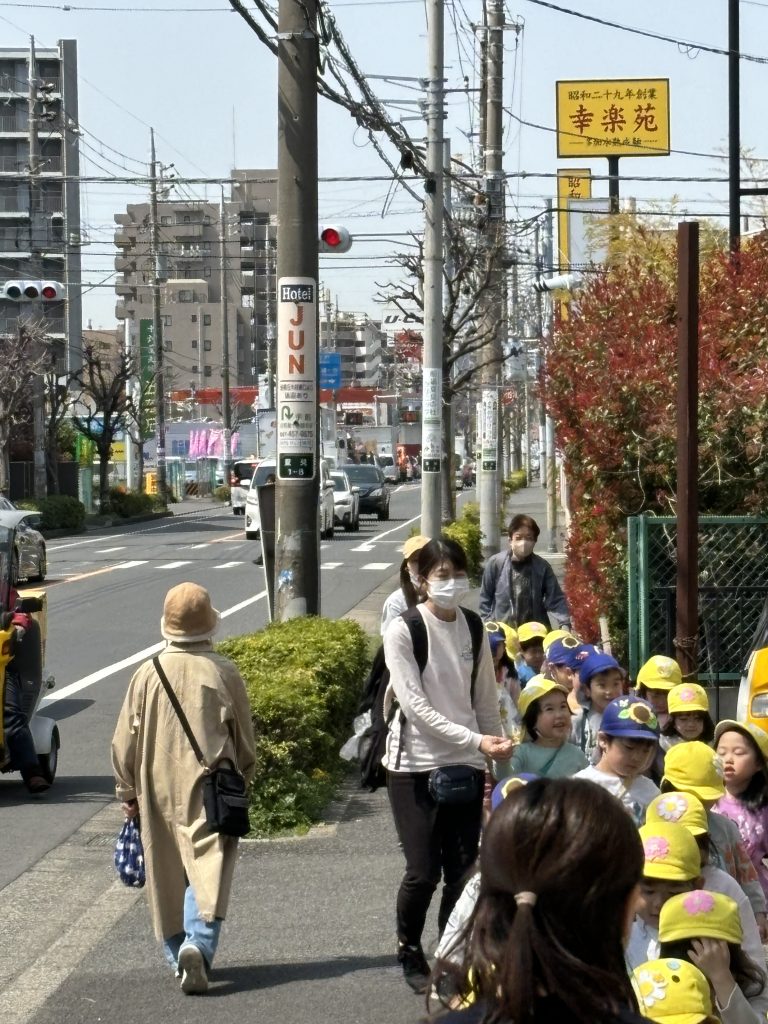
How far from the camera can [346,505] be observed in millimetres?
41531

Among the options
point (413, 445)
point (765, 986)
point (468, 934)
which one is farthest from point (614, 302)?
point (413, 445)

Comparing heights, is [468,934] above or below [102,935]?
above

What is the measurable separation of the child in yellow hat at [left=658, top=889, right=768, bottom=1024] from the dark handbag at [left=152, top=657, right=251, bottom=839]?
2679mm

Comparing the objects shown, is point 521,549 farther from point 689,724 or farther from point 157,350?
point 157,350

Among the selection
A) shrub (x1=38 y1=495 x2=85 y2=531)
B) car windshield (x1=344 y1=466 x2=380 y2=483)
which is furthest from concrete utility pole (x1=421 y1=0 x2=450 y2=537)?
car windshield (x1=344 y1=466 x2=380 y2=483)

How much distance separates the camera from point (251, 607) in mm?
22344

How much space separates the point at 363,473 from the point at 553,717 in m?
42.5

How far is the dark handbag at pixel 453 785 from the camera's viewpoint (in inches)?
222

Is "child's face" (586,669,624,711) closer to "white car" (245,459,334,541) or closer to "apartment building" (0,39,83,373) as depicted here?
"white car" (245,459,334,541)

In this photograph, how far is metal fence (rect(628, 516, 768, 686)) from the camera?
10.2m

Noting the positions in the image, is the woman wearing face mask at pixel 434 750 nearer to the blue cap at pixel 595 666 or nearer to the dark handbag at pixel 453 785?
the dark handbag at pixel 453 785

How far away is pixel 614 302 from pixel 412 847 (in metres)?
7.51

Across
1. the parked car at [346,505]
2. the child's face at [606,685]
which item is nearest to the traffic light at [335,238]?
the child's face at [606,685]

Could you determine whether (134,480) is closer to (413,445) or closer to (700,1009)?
(413,445)
